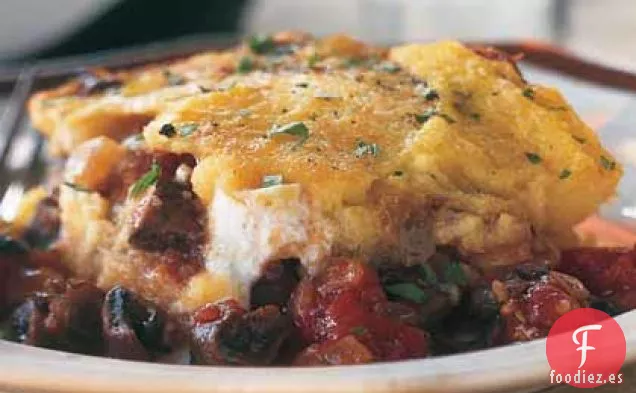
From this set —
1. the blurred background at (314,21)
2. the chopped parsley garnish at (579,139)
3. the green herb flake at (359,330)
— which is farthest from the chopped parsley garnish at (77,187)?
the blurred background at (314,21)

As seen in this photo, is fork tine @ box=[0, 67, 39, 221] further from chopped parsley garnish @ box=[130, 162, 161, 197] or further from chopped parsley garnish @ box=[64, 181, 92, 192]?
chopped parsley garnish @ box=[130, 162, 161, 197]

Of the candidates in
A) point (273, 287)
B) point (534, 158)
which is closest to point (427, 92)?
point (534, 158)

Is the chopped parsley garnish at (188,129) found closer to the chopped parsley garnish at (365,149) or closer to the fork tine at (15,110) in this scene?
the chopped parsley garnish at (365,149)

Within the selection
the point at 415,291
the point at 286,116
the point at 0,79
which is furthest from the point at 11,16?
the point at 415,291

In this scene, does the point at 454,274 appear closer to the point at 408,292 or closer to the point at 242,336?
the point at 408,292

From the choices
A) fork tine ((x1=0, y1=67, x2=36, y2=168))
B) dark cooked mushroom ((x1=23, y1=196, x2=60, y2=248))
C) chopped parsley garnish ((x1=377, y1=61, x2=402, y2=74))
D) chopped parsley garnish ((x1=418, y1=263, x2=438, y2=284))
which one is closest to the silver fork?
fork tine ((x1=0, y1=67, x2=36, y2=168))

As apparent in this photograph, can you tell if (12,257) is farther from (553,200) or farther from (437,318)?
(553,200)
